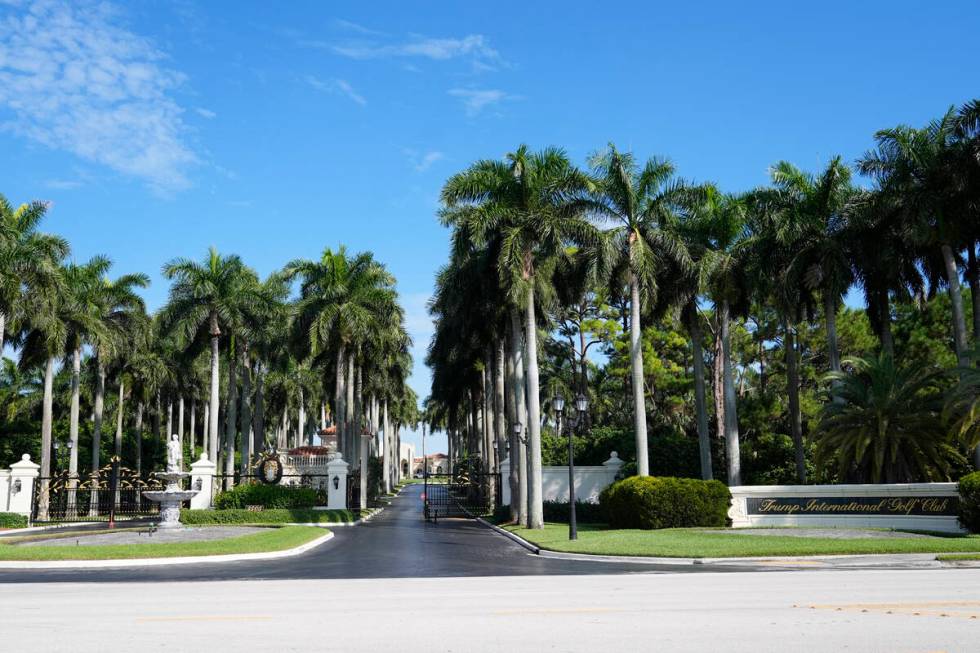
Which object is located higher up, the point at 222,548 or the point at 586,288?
A: the point at 586,288

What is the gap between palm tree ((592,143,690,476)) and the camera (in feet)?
106

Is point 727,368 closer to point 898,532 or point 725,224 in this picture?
point 725,224

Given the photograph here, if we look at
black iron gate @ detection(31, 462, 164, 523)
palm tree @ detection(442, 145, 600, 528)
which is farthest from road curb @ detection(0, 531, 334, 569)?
black iron gate @ detection(31, 462, 164, 523)

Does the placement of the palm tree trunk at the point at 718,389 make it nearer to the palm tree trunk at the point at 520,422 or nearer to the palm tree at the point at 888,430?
the palm tree at the point at 888,430

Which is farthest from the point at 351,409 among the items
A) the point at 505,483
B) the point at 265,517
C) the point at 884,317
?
the point at 884,317

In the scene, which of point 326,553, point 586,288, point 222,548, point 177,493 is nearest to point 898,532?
point 586,288

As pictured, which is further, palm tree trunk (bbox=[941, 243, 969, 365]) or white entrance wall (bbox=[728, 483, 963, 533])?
palm tree trunk (bbox=[941, 243, 969, 365])

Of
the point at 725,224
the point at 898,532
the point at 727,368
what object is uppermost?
the point at 725,224

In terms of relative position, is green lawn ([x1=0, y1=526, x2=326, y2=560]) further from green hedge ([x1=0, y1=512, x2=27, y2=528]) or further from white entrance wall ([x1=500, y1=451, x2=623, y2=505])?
white entrance wall ([x1=500, y1=451, x2=623, y2=505])

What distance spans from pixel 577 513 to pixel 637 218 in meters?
12.7

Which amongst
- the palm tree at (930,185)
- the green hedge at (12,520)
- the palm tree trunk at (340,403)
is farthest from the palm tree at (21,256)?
the palm tree at (930,185)

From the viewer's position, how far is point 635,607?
1119 centimetres

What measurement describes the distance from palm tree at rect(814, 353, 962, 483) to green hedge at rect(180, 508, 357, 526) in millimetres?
21184

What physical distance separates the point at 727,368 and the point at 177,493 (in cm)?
2238
